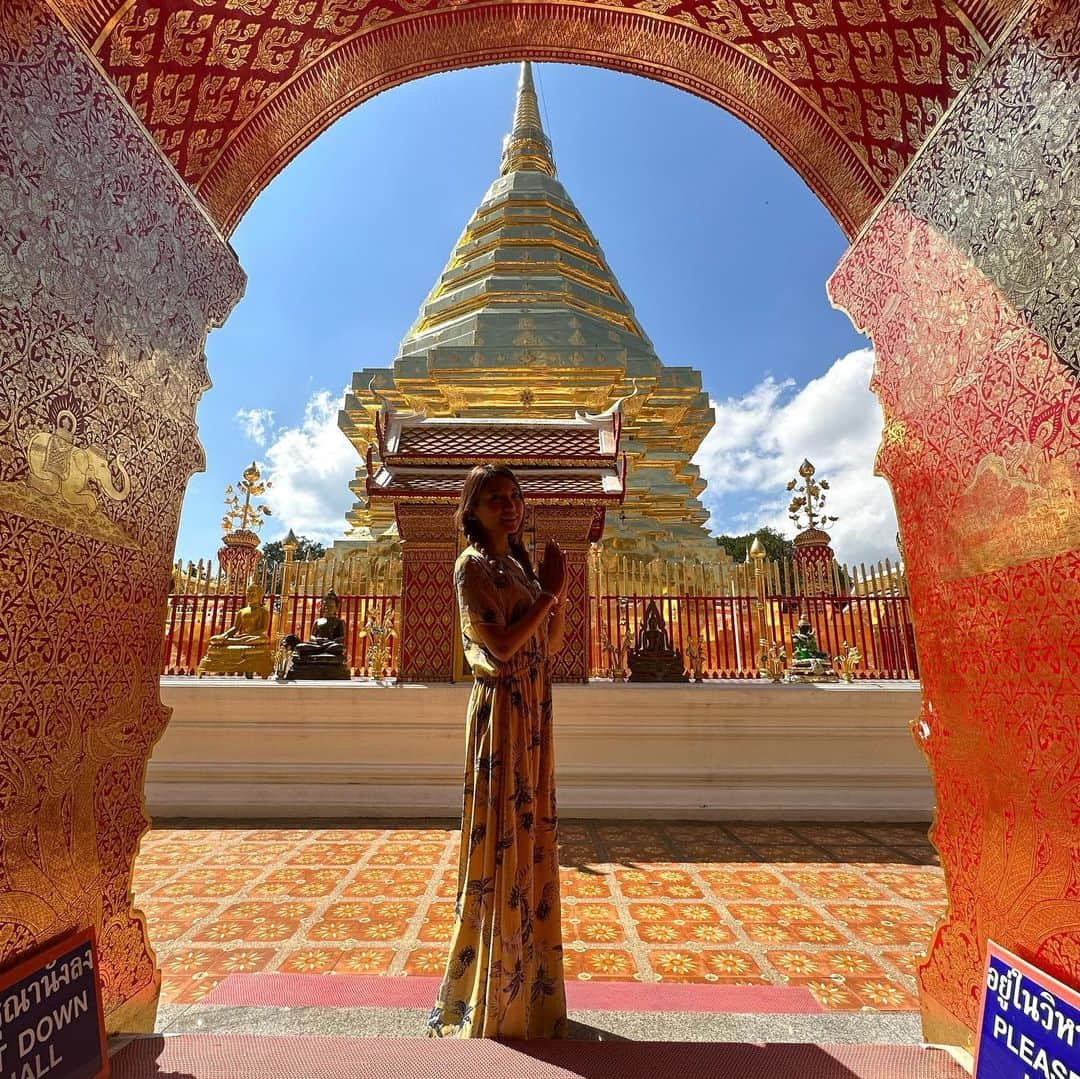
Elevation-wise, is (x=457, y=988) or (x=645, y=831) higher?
(x=457, y=988)

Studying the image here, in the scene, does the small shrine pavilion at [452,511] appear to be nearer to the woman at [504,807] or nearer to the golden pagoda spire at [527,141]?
the woman at [504,807]

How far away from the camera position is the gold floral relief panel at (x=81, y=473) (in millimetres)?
1541

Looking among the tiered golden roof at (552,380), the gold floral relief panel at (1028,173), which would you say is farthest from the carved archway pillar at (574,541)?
the tiered golden roof at (552,380)

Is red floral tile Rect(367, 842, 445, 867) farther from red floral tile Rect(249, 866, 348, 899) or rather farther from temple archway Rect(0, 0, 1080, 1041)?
temple archway Rect(0, 0, 1080, 1041)

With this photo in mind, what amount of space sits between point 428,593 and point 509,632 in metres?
4.32

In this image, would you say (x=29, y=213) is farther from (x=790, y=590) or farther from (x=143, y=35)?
(x=790, y=590)

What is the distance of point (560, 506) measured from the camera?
238 inches

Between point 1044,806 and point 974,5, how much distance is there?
2296mm

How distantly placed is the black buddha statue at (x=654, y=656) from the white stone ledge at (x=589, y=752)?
73 centimetres

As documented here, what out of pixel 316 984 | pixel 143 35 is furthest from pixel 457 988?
pixel 143 35

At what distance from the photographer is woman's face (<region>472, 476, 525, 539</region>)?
192 cm

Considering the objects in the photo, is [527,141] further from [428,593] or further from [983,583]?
[983,583]

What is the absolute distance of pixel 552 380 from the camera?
1353 centimetres

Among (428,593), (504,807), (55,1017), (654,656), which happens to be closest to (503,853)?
(504,807)
